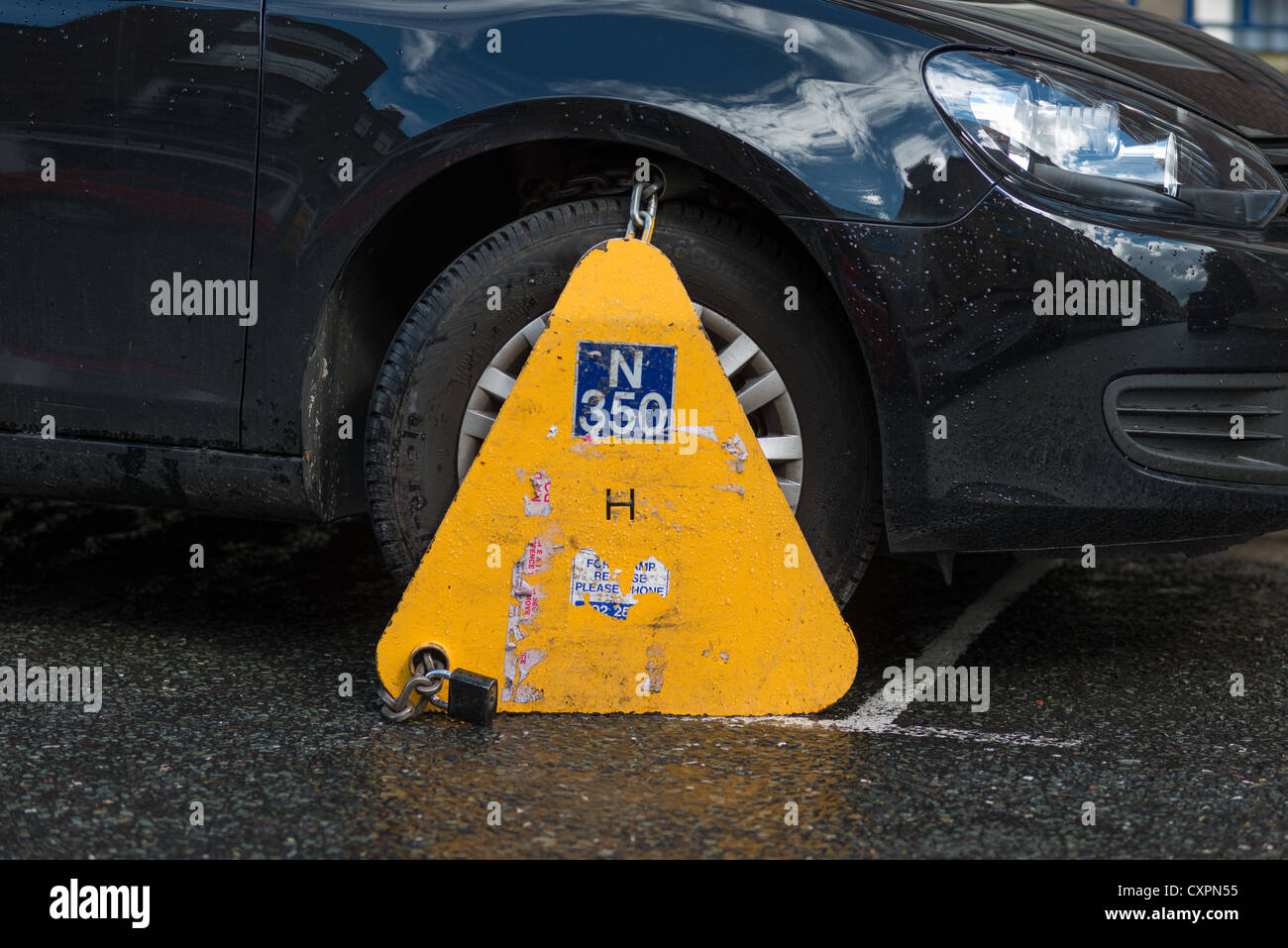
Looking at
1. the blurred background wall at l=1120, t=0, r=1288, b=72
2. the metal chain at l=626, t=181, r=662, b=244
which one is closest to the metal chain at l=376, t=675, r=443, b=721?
the metal chain at l=626, t=181, r=662, b=244

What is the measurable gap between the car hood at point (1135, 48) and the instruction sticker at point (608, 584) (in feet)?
3.66

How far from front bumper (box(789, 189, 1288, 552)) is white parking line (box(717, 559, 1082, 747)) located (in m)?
0.37

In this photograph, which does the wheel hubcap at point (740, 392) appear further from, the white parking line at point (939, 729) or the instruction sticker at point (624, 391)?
the white parking line at point (939, 729)

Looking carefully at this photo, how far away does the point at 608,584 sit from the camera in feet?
9.02

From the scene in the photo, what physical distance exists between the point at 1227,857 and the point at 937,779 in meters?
0.48

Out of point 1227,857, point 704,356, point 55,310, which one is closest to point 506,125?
point 704,356

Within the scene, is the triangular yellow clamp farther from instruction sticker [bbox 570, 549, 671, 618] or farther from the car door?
the car door

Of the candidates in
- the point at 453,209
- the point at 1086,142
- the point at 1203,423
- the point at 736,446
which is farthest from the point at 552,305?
the point at 1203,423

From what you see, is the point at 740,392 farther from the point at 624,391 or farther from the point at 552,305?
the point at 552,305

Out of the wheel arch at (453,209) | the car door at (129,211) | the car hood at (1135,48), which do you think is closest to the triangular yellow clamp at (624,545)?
the wheel arch at (453,209)

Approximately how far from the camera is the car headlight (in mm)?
2613

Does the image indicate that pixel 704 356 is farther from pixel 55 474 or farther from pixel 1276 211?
pixel 55 474

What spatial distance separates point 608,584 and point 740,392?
0.44 m

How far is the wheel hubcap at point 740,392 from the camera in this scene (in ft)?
9.05
